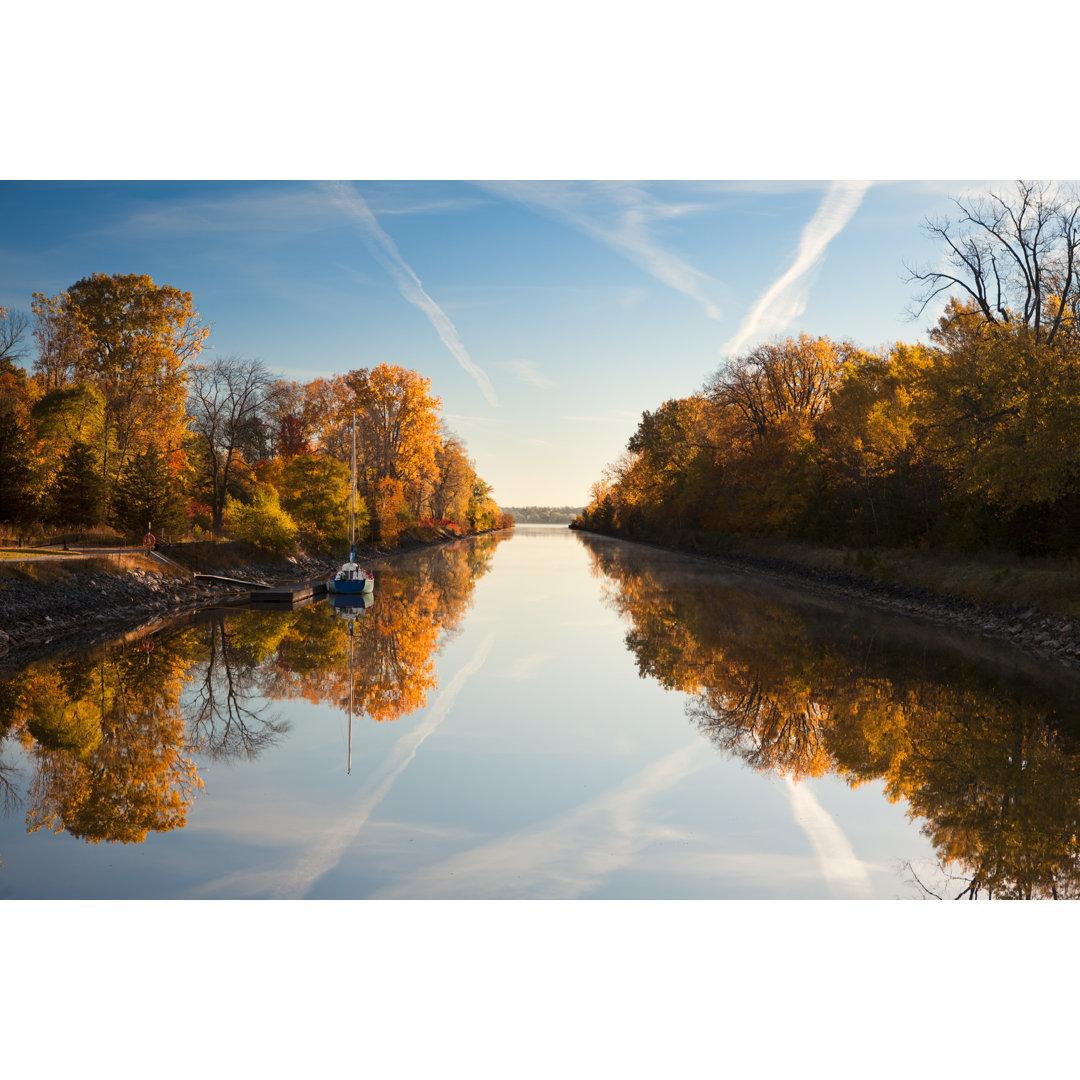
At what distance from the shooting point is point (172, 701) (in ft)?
41.4

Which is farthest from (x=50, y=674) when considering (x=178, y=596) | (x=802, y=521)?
(x=802, y=521)

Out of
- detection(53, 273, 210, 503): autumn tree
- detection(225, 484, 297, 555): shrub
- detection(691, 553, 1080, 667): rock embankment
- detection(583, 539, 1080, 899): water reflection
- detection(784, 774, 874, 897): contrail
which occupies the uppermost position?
detection(53, 273, 210, 503): autumn tree

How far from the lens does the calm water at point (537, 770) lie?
6688 millimetres

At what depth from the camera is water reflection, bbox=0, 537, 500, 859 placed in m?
8.41

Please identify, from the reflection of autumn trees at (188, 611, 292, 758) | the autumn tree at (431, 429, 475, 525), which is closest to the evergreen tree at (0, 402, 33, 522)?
the reflection of autumn trees at (188, 611, 292, 758)

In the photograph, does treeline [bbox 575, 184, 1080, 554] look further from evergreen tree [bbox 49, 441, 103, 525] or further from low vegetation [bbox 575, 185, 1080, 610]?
evergreen tree [bbox 49, 441, 103, 525]

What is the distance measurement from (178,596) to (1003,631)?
23.2m

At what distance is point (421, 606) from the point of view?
25.2 meters

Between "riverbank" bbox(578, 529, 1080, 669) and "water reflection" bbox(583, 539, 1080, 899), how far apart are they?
8.07 feet

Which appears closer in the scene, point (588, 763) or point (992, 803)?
point (992, 803)

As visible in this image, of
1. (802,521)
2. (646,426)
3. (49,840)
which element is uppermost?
(646,426)

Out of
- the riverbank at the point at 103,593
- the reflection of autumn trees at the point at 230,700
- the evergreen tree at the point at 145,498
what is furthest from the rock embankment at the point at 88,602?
the reflection of autumn trees at the point at 230,700

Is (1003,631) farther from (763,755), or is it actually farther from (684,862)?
(684,862)

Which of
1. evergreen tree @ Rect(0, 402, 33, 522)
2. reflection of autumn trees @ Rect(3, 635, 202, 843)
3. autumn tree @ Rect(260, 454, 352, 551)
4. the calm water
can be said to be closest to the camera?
the calm water
